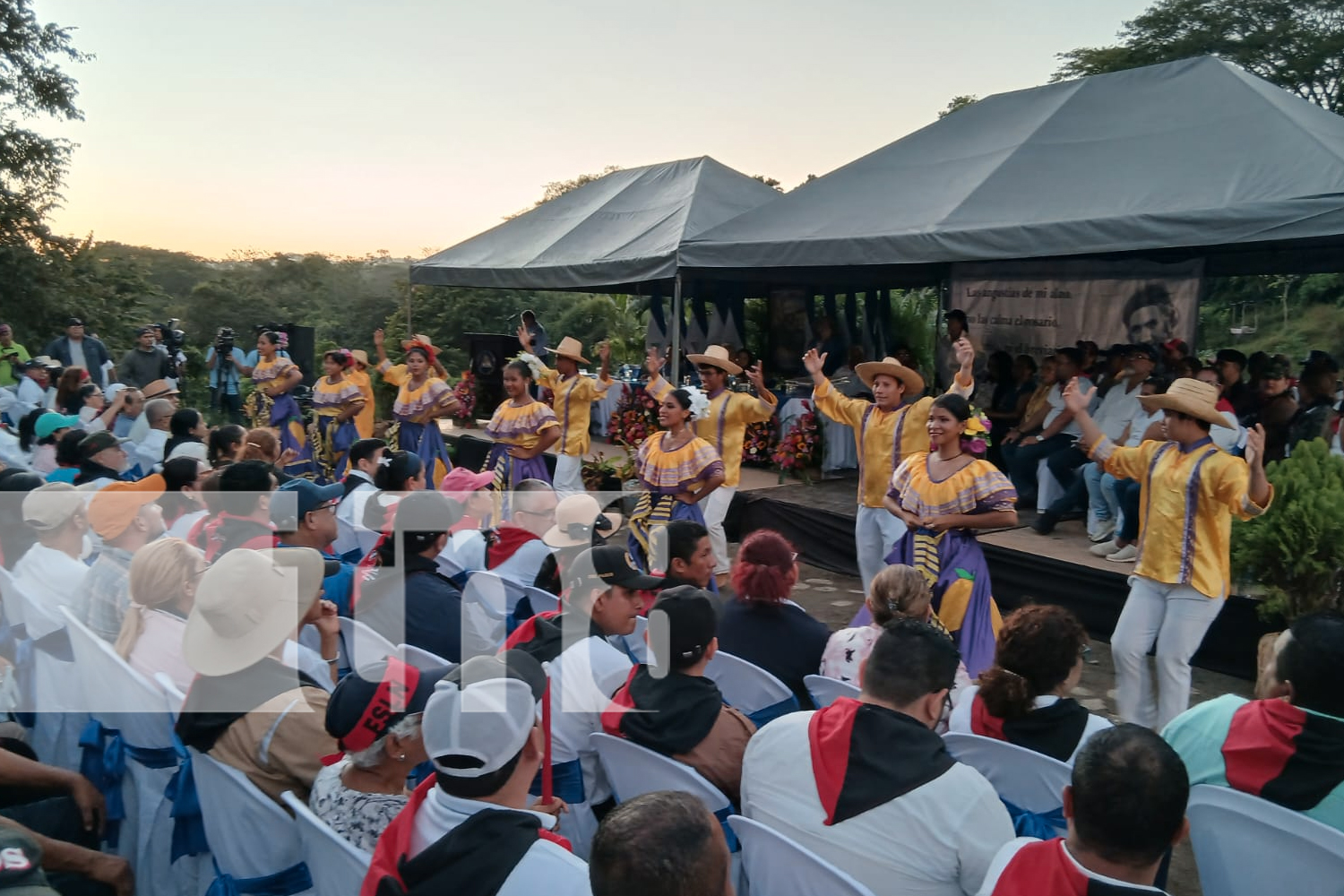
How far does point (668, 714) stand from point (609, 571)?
75 cm

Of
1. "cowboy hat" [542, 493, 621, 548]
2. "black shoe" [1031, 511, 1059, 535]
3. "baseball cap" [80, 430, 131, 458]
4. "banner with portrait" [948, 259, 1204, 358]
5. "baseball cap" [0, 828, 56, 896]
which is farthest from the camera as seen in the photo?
"banner with portrait" [948, 259, 1204, 358]

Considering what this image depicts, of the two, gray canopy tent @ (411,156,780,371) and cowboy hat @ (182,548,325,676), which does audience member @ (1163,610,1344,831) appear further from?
gray canopy tent @ (411,156,780,371)

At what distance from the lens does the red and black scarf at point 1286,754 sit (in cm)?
222

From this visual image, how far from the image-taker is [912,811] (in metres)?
1.95

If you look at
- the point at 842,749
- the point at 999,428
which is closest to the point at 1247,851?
the point at 842,749

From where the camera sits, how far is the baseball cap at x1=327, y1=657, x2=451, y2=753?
202cm

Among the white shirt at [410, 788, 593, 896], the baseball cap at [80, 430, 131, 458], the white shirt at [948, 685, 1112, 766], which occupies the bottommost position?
the white shirt at [948, 685, 1112, 766]

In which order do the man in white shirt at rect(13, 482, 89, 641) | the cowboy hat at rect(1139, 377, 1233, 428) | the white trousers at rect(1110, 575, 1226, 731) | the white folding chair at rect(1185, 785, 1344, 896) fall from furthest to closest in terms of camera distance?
the white trousers at rect(1110, 575, 1226, 731)
the cowboy hat at rect(1139, 377, 1233, 428)
the man in white shirt at rect(13, 482, 89, 641)
the white folding chair at rect(1185, 785, 1344, 896)

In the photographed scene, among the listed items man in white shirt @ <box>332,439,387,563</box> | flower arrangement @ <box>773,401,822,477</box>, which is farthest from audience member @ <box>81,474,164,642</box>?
flower arrangement @ <box>773,401,822,477</box>

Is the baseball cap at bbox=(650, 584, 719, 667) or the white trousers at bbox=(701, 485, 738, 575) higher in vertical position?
the baseball cap at bbox=(650, 584, 719, 667)

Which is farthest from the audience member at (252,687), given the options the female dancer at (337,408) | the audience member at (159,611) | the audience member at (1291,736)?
the female dancer at (337,408)

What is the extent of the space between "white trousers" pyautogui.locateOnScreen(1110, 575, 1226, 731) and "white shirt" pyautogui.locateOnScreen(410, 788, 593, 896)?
3.22 m

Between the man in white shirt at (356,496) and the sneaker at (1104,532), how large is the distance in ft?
15.5

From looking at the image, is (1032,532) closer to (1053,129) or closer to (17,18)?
(1053,129)
